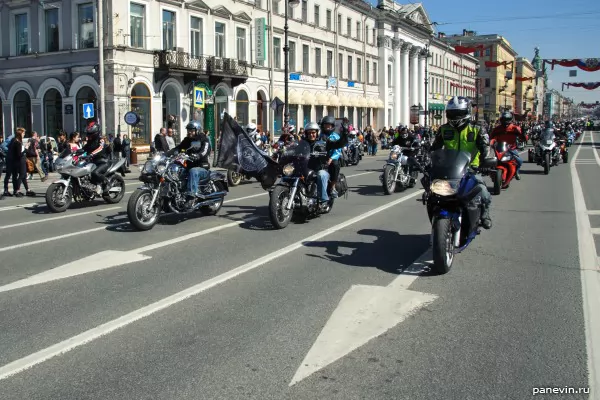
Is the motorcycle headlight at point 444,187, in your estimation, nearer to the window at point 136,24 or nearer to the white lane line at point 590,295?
the white lane line at point 590,295

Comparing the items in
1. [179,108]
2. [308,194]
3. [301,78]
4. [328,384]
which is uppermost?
[301,78]

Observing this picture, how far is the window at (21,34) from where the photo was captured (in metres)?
33.4

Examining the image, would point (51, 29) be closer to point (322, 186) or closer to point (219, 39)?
point (219, 39)

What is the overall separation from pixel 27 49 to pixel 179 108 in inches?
329

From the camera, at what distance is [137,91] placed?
3167cm

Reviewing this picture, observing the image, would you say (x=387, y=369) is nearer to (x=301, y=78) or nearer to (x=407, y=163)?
(x=407, y=163)

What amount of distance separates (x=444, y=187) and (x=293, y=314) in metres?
2.32

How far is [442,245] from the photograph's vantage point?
21.7 ft

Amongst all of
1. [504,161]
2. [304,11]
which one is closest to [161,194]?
[504,161]

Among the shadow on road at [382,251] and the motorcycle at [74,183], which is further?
the motorcycle at [74,183]

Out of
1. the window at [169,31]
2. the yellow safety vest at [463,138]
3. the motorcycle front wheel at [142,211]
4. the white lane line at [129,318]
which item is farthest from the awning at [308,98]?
the yellow safety vest at [463,138]

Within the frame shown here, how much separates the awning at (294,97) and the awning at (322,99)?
9.88 feet

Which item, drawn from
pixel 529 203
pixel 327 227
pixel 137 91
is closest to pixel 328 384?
pixel 327 227

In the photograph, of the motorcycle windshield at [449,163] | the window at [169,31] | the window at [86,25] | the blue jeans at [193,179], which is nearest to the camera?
the motorcycle windshield at [449,163]
